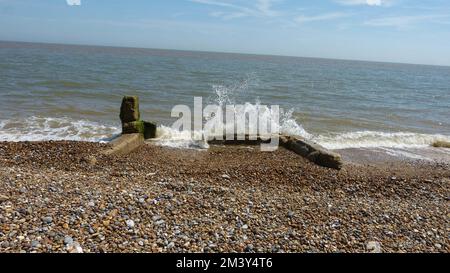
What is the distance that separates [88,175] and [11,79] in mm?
21356

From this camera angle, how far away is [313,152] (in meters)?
9.79

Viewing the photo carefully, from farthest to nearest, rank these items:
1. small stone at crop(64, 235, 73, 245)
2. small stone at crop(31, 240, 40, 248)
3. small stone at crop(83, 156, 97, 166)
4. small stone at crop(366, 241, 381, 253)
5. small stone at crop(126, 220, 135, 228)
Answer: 1. small stone at crop(83, 156, 97, 166)
2. small stone at crop(366, 241, 381, 253)
3. small stone at crop(126, 220, 135, 228)
4. small stone at crop(64, 235, 73, 245)
5. small stone at crop(31, 240, 40, 248)

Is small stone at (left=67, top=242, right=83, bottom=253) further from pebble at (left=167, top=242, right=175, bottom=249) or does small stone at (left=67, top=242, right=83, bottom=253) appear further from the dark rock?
the dark rock

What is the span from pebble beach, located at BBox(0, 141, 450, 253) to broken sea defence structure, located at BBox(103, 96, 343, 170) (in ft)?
1.70

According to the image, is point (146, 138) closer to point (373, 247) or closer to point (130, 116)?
point (130, 116)

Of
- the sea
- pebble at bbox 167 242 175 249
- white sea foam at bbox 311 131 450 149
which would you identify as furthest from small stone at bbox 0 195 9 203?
white sea foam at bbox 311 131 450 149

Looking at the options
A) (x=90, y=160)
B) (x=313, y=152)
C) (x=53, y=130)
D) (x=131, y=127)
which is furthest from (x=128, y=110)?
(x=313, y=152)

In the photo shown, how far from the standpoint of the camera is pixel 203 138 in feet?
38.5

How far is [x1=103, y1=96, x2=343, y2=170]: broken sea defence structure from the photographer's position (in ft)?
30.5

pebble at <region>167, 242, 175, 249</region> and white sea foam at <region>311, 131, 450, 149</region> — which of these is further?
white sea foam at <region>311, 131, 450, 149</region>

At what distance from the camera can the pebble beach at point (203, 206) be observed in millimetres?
4621

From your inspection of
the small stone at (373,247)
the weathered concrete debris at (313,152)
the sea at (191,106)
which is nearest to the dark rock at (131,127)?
the sea at (191,106)
